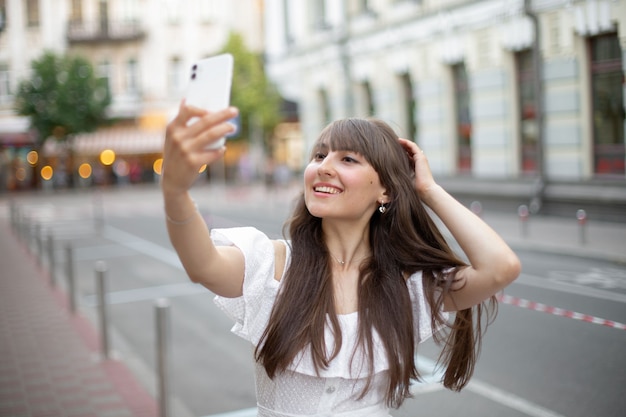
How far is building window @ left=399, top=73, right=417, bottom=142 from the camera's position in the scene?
2288 centimetres

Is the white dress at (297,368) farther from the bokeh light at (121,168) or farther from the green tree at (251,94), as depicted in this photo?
the bokeh light at (121,168)

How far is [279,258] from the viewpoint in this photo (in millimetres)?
2486

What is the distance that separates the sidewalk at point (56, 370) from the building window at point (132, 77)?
3853 centimetres

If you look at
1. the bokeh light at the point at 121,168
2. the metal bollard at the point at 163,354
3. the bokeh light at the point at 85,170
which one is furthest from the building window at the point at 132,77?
the metal bollard at the point at 163,354

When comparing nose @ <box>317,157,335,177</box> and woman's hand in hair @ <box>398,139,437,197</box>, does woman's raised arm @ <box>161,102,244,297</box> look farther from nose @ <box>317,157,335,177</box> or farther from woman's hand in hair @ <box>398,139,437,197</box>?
woman's hand in hair @ <box>398,139,437,197</box>

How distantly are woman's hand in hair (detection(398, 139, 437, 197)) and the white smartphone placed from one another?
2.99 feet

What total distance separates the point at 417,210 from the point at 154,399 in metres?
3.98

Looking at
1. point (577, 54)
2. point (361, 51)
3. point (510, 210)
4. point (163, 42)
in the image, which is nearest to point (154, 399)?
point (577, 54)

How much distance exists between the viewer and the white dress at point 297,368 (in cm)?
233

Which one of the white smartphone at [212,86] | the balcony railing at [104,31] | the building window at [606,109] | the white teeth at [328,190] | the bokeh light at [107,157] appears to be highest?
the balcony railing at [104,31]

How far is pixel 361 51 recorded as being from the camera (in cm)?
2472

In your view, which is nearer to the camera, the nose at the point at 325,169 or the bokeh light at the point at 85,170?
the nose at the point at 325,169

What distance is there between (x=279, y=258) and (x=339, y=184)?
1.08ft

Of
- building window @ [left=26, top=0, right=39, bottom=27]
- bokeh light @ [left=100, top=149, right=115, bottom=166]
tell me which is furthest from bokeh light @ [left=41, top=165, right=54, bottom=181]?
building window @ [left=26, top=0, right=39, bottom=27]
